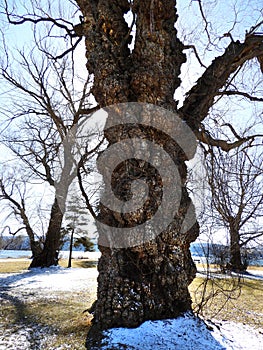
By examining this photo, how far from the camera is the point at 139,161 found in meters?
2.93

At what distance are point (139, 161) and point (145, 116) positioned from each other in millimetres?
510

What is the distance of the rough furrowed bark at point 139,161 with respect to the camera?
2597 mm

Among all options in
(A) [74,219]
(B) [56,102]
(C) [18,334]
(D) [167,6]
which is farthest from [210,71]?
(A) [74,219]

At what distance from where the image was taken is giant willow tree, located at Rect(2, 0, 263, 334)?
2627mm

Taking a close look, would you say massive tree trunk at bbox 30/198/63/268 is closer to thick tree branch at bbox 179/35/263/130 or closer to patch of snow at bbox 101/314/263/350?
thick tree branch at bbox 179/35/263/130

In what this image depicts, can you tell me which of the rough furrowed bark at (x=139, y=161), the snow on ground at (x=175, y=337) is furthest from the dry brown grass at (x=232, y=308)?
the rough furrowed bark at (x=139, y=161)

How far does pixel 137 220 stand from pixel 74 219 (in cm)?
974

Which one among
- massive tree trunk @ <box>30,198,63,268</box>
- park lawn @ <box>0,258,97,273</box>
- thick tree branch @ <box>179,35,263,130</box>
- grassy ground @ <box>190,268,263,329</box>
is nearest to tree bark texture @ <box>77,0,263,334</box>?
thick tree branch @ <box>179,35,263,130</box>

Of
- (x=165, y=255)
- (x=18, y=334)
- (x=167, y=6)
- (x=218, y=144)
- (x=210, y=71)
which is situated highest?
(x=167, y=6)

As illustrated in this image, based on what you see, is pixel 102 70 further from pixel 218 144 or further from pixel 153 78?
pixel 218 144

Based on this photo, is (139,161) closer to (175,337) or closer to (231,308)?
(175,337)

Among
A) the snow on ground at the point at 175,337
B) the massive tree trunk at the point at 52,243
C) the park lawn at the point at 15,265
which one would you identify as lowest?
the snow on ground at the point at 175,337

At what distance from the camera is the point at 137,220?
8.99ft

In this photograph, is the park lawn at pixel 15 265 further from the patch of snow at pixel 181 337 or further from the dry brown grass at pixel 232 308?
the patch of snow at pixel 181 337
